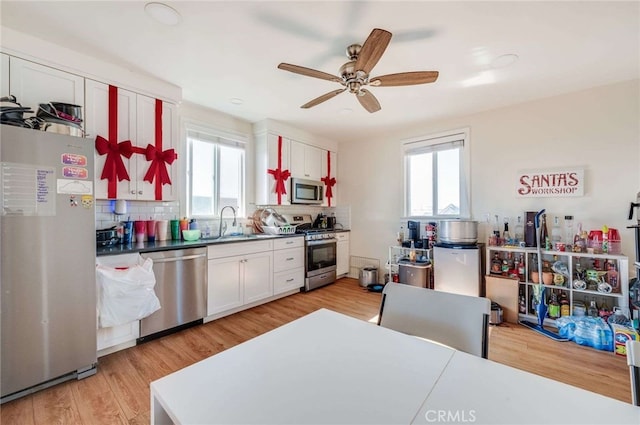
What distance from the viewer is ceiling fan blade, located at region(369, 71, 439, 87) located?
187 cm

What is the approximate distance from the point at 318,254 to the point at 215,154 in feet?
6.83

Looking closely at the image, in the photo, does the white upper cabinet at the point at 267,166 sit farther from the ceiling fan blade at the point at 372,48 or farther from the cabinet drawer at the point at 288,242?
the ceiling fan blade at the point at 372,48

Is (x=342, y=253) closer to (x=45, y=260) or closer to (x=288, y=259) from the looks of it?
(x=288, y=259)

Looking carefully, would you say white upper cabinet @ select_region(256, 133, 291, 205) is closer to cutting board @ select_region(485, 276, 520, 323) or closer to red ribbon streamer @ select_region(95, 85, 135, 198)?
red ribbon streamer @ select_region(95, 85, 135, 198)

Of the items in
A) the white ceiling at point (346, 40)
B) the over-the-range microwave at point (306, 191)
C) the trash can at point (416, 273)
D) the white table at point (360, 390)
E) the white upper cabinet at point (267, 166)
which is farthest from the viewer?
the over-the-range microwave at point (306, 191)

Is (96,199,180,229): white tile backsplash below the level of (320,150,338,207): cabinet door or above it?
below

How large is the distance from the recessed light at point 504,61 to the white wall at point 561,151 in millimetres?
1177

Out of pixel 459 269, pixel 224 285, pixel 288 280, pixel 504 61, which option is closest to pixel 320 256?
pixel 288 280

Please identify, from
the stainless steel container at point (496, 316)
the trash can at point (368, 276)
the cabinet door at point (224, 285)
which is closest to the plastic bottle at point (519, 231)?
the stainless steel container at point (496, 316)

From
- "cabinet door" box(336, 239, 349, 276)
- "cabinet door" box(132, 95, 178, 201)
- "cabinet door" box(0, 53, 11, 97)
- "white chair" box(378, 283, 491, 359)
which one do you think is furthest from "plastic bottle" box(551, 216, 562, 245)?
"cabinet door" box(0, 53, 11, 97)

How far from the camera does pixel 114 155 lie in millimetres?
2455

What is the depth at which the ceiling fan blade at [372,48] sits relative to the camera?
4.90 feet

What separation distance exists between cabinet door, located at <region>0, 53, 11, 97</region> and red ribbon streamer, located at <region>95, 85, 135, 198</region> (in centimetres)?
59

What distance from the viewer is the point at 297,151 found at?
A: 4.25m
